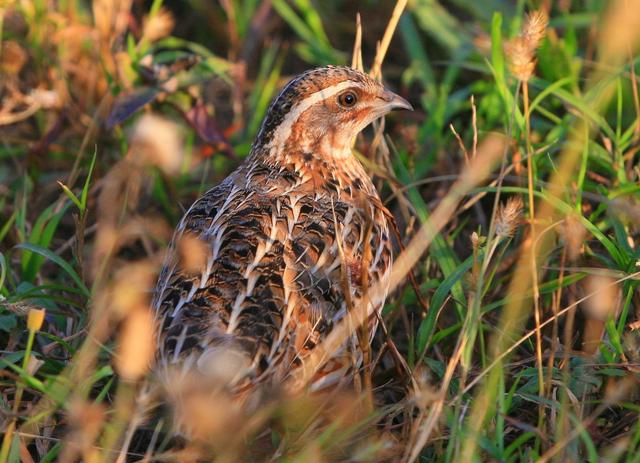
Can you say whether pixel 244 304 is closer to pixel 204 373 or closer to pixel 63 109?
pixel 204 373

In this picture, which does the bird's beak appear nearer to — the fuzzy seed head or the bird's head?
the bird's head

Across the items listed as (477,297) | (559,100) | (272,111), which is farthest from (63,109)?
(477,297)

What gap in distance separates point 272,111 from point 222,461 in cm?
206

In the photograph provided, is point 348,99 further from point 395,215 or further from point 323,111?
point 395,215

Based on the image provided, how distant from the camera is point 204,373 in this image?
131 inches

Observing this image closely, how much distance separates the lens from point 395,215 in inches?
214

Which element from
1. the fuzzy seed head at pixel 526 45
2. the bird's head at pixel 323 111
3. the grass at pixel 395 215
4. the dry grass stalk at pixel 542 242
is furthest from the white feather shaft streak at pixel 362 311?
the bird's head at pixel 323 111

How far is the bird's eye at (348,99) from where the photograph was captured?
4.64 meters

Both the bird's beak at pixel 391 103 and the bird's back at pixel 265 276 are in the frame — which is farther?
the bird's beak at pixel 391 103

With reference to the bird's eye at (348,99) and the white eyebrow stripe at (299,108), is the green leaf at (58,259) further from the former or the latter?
the bird's eye at (348,99)

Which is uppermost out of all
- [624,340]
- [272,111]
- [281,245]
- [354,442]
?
[272,111]

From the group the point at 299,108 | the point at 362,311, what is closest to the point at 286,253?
the point at 362,311

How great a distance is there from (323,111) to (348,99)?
14 centimetres

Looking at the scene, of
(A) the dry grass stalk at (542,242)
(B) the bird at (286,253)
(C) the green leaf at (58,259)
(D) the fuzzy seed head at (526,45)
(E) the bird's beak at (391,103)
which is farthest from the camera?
(E) the bird's beak at (391,103)
